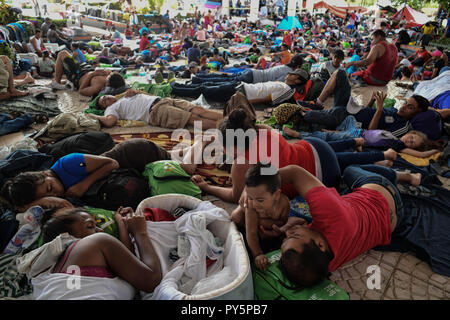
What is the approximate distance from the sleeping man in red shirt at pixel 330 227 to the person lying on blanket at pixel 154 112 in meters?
2.56

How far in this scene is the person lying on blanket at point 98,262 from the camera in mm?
1562

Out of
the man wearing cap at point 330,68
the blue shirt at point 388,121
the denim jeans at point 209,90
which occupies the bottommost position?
the blue shirt at point 388,121

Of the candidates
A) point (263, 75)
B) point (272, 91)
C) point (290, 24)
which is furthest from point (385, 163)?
point (290, 24)

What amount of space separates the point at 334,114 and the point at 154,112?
2.77m

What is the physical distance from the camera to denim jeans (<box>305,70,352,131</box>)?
4230 mm

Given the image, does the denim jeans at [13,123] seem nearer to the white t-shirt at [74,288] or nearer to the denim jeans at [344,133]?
the white t-shirt at [74,288]

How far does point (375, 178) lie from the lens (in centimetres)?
250

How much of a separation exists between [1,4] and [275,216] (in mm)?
12485

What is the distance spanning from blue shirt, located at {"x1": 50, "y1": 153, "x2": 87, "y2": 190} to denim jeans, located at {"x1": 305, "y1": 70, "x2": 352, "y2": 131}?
3.12 m

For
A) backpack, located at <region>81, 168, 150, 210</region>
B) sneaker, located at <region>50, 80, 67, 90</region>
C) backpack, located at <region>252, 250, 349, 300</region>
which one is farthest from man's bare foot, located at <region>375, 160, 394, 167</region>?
sneaker, located at <region>50, 80, 67, 90</region>

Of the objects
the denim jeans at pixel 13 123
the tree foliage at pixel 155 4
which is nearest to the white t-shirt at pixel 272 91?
the denim jeans at pixel 13 123

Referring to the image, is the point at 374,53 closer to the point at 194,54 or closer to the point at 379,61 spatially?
the point at 379,61

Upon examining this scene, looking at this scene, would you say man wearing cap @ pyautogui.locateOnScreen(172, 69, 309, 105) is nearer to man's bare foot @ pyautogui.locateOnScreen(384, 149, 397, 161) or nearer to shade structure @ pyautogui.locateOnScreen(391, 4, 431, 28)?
man's bare foot @ pyautogui.locateOnScreen(384, 149, 397, 161)
